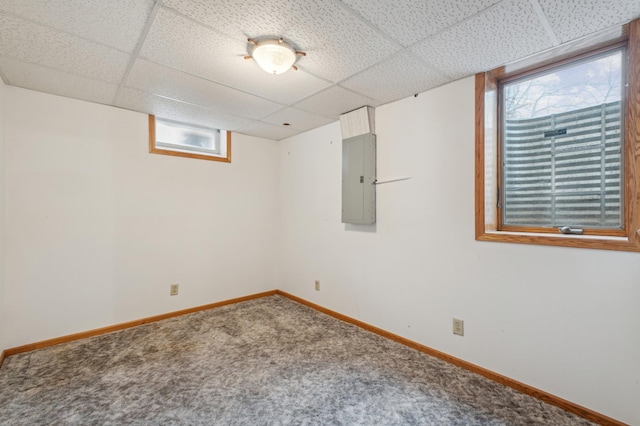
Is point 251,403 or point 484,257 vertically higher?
point 484,257

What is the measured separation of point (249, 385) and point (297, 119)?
259 cm

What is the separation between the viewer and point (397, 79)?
7.33 feet

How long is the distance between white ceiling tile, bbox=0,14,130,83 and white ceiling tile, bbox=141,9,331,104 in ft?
1.02

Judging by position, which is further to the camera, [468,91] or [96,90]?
[96,90]

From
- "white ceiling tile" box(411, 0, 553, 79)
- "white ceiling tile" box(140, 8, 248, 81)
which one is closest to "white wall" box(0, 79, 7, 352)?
"white ceiling tile" box(140, 8, 248, 81)

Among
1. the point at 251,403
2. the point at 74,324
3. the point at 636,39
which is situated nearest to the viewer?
the point at 636,39

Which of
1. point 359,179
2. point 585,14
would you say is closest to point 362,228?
point 359,179

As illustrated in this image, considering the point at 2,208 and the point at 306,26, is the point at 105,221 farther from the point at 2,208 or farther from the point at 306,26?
the point at 306,26

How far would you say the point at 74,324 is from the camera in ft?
8.79

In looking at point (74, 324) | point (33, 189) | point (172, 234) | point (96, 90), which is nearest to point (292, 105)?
point (96, 90)

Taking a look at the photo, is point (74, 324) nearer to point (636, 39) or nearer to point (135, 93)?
point (135, 93)

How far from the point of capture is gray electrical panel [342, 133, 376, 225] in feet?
9.41

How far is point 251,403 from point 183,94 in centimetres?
250

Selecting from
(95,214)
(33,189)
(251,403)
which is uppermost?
(33,189)
